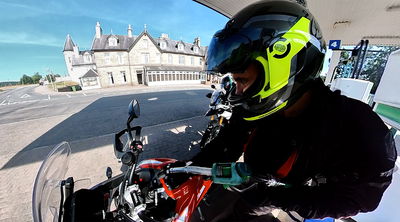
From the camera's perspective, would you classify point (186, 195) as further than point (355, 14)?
No

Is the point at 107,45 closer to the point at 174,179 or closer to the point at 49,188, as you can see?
the point at 49,188

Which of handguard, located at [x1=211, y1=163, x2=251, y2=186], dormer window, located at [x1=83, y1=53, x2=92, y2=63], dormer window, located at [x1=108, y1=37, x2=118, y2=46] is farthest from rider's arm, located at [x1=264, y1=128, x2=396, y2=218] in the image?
dormer window, located at [x1=83, y1=53, x2=92, y2=63]

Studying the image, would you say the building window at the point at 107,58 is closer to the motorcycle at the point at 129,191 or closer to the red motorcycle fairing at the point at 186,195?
the motorcycle at the point at 129,191

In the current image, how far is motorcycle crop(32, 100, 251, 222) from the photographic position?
825 mm

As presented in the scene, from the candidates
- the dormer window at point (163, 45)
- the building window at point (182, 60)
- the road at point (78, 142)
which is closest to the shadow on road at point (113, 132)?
the road at point (78, 142)

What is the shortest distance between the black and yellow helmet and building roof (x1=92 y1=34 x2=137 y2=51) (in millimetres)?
28775

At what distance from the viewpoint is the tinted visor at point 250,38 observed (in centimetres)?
98

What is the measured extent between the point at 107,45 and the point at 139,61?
206 inches

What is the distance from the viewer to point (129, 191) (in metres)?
0.98

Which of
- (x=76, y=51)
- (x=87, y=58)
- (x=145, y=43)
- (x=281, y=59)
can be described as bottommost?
(x=281, y=59)

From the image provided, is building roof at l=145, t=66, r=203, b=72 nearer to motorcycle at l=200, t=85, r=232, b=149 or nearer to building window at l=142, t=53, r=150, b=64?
building window at l=142, t=53, r=150, b=64

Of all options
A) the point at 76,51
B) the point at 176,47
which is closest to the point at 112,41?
the point at 176,47

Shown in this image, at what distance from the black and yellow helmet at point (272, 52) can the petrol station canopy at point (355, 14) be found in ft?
11.4

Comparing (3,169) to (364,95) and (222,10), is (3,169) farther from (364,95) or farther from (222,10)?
(364,95)
